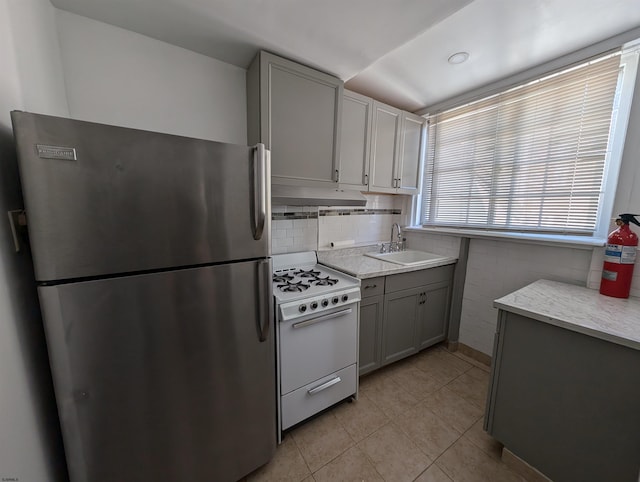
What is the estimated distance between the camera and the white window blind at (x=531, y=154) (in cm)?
160

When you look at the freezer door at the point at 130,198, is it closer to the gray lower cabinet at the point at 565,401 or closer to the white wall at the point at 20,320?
the white wall at the point at 20,320

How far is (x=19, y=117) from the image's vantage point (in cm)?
67

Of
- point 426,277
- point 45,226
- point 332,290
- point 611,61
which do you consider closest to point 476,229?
point 426,277

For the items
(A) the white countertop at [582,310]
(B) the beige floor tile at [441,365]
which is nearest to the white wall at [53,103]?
(A) the white countertop at [582,310]

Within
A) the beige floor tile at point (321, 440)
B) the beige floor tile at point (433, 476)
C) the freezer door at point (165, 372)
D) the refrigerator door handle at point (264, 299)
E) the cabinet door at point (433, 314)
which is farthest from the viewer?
the cabinet door at point (433, 314)

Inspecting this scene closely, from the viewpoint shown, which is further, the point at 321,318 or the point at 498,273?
the point at 498,273

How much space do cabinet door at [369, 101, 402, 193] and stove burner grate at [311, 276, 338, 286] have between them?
3.33 ft

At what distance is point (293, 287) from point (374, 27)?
159 centimetres

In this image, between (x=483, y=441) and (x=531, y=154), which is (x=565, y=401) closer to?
(x=483, y=441)

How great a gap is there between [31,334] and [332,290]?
1322 millimetres

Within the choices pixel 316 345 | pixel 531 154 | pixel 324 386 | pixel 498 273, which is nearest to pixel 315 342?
pixel 316 345

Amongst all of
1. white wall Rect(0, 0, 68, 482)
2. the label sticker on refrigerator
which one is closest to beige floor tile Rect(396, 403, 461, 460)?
white wall Rect(0, 0, 68, 482)

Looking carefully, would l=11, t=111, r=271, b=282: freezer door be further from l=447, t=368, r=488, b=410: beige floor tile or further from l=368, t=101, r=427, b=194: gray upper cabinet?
l=447, t=368, r=488, b=410: beige floor tile

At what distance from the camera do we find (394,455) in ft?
4.59
